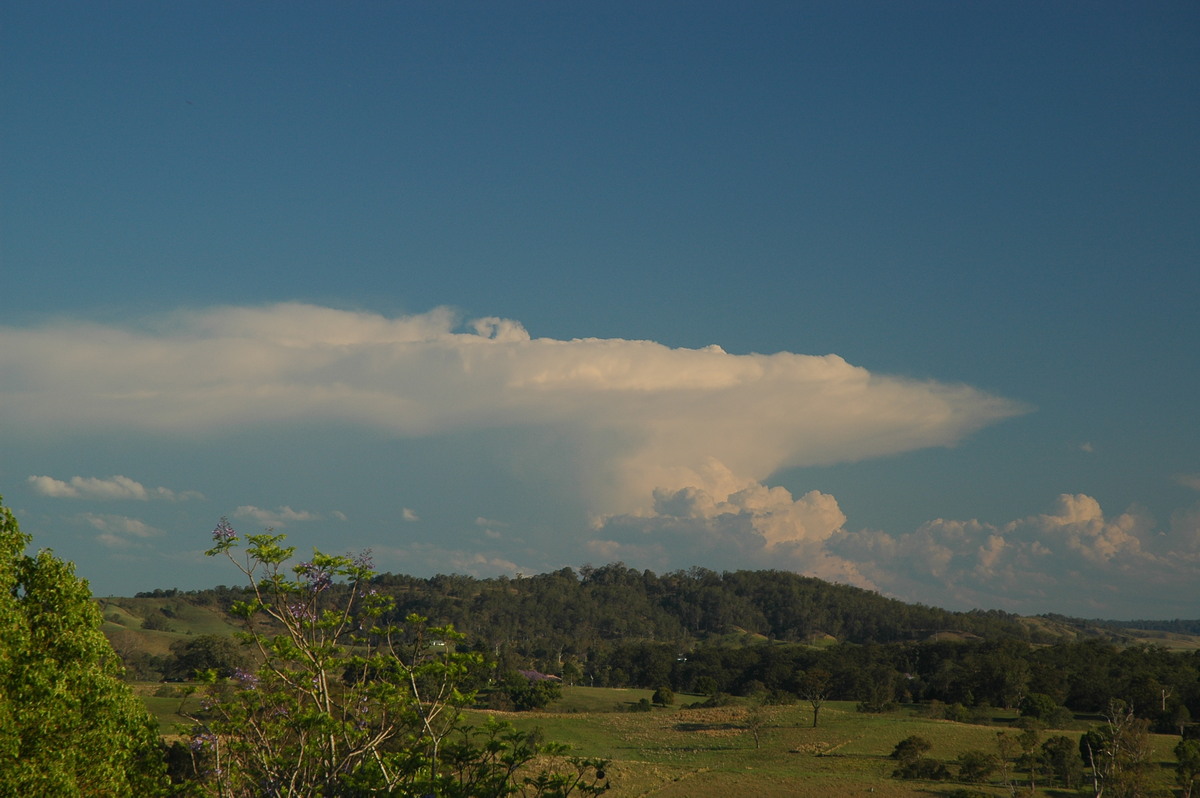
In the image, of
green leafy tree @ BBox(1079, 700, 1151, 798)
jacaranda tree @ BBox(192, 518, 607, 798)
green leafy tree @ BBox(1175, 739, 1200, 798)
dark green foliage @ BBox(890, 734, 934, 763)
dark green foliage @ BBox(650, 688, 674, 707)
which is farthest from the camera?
dark green foliage @ BBox(650, 688, 674, 707)

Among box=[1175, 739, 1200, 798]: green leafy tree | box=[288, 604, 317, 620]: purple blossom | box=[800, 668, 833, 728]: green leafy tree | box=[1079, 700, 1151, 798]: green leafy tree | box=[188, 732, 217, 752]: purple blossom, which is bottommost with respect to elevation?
box=[800, 668, 833, 728]: green leafy tree

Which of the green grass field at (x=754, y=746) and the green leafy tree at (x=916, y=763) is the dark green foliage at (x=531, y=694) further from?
the green leafy tree at (x=916, y=763)

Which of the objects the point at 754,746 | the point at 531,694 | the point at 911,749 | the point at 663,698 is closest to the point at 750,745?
the point at 754,746

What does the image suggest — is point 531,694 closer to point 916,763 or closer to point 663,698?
point 663,698

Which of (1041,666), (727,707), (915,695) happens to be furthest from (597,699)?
(1041,666)

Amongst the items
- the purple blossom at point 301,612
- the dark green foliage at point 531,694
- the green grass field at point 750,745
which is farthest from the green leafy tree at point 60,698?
the dark green foliage at point 531,694

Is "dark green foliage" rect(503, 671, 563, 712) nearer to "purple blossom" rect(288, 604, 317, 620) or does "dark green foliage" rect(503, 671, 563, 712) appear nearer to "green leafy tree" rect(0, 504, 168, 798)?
"green leafy tree" rect(0, 504, 168, 798)

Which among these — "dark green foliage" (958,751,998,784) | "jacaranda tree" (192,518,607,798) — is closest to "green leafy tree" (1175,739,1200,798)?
"dark green foliage" (958,751,998,784)

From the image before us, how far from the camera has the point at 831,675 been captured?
129375 millimetres

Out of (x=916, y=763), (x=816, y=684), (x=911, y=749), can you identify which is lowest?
(x=816, y=684)

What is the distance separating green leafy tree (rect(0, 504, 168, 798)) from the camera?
71.7 feet

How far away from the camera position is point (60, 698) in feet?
73.9

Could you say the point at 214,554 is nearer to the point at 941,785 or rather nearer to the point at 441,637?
the point at 441,637

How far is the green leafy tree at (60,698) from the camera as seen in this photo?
21844mm
